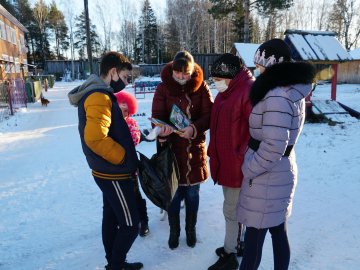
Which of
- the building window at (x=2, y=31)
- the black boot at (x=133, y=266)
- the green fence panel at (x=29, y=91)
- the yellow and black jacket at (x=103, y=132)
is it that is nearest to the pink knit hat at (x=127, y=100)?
the yellow and black jacket at (x=103, y=132)

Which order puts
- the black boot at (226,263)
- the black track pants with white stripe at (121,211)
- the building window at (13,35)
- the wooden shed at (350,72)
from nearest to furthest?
the black track pants with white stripe at (121,211) → the black boot at (226,263) → the wooden shed at (350,72) → the building window at (13,35)

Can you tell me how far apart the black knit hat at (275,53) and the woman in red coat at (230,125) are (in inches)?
11.7

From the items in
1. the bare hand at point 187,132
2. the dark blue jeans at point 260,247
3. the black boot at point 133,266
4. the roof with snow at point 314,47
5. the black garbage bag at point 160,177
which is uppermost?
the roof with snow at point 314,47

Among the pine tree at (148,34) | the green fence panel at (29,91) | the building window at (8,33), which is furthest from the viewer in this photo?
the pine tree at (148,34)

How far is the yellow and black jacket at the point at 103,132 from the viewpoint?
203 cm

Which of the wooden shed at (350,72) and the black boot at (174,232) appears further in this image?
the wooden shed at (350,72)

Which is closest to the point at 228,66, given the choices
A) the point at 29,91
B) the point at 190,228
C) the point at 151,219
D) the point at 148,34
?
the point at 190,228

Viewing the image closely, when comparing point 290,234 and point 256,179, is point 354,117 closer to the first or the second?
point 290,234

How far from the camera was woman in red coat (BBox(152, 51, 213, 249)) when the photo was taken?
275 cm

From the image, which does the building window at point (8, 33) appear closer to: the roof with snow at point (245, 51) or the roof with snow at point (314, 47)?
the roof with snow at point (245, 51)

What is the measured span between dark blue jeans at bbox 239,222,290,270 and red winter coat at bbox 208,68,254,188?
1.45 ft

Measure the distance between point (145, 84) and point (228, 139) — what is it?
55.8 ft

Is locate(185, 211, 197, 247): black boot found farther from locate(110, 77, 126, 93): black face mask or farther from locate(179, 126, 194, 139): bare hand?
locate(110, 77, 126, 93): black face mask

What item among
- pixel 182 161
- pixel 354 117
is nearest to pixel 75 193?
pixel 182 161
